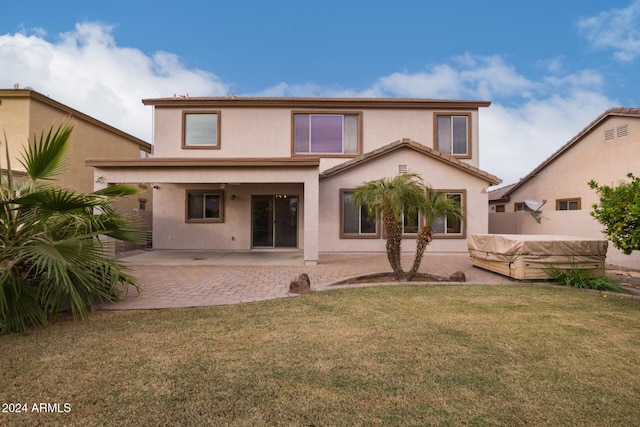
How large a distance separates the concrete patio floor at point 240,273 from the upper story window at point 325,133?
16.9 feet

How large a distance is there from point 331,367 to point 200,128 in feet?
45.0

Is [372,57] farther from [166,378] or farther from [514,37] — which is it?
[166,378]

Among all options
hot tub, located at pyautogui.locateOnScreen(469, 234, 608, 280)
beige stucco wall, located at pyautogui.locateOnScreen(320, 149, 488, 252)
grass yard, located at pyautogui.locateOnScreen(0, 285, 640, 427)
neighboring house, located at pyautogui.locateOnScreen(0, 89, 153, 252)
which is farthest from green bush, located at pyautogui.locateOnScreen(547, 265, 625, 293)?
neighboring house, located at pyautogui.locateOnScreen(0, 89, 153, 252)

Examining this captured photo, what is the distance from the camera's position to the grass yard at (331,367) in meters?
2.53

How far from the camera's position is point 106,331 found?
433 cm

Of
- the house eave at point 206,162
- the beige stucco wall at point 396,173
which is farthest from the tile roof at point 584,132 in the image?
the house eave at point 206,162

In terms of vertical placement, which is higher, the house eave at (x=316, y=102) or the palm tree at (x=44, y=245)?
the house eave at (x=316, y=102)

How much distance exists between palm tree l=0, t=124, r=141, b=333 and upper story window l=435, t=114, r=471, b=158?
44.3 feet

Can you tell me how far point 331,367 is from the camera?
130 inches

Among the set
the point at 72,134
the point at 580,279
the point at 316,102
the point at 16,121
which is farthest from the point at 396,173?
the point at 16,121

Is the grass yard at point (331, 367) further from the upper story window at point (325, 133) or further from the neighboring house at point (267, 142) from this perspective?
the upper story window at point (325, 133)

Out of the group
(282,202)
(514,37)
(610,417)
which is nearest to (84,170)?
(282,202)

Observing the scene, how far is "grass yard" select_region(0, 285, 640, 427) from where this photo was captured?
2.53 m

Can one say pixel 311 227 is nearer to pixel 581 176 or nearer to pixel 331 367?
pixel 331 367
